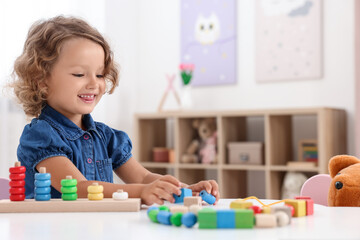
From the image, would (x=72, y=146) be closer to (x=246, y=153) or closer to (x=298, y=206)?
(x=298, y=206)

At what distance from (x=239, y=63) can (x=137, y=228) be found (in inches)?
121

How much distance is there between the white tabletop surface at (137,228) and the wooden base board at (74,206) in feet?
0.07

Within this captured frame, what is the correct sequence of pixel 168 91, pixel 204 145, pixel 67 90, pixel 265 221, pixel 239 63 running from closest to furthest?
pixel 265 221
pixel 67 90
pixel 204 145
pixel 239 63
pixel 168 91

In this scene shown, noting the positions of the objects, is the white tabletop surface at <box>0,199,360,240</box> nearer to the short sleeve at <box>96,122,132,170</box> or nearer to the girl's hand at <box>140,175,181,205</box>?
the girl's hand at <box>140,175,181,205</box>

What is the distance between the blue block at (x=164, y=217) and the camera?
0.72 metres

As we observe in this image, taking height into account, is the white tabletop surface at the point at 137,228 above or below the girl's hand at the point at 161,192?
below

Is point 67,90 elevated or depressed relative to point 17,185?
elevated

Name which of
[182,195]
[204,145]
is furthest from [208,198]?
[204,145]

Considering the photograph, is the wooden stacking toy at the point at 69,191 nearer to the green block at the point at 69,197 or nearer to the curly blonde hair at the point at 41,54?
the green block at the point at 69,197

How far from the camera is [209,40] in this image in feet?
12.5

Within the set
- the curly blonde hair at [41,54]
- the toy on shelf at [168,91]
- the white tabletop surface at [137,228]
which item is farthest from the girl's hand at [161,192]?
the toy on shelf at [168,91]

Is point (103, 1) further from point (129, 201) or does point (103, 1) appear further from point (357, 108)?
point (129, 201)

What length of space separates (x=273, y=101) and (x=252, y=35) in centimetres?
50

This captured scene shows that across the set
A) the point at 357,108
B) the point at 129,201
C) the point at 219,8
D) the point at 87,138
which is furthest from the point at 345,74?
the point at 129,201
